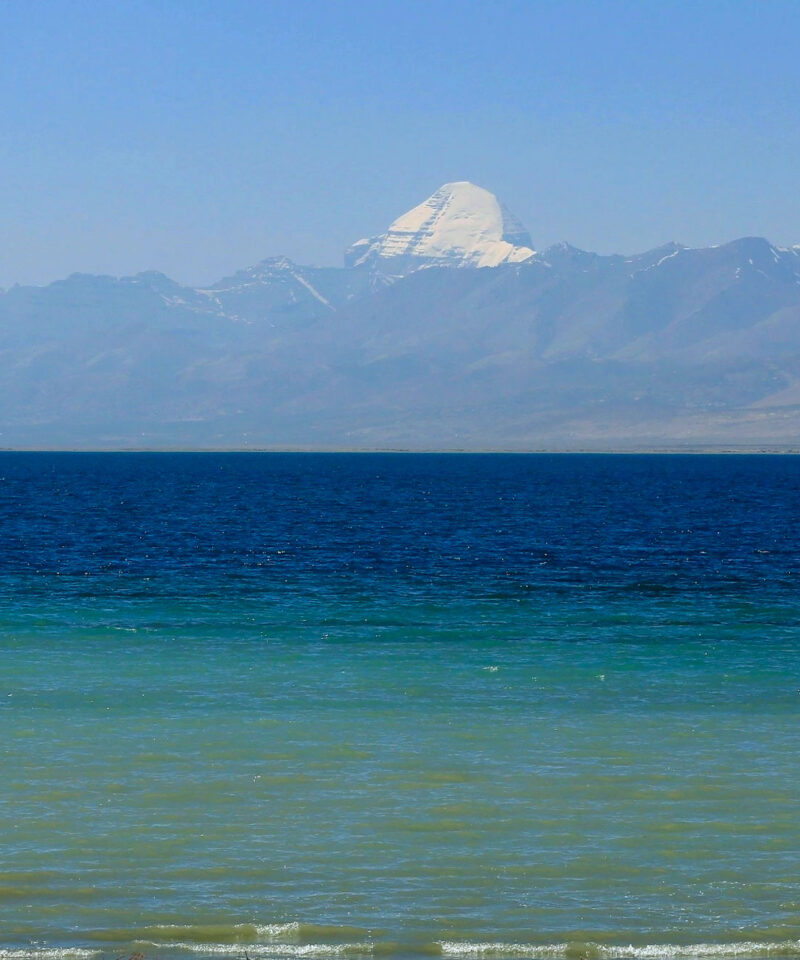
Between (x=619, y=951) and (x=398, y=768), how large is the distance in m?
9.15

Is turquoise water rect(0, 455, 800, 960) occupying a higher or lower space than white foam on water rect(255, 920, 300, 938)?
higher

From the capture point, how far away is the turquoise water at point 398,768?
768 inches

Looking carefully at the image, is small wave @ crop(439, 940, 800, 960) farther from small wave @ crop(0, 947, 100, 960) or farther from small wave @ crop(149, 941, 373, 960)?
small wave @ crop(0, 947, 100, 960)

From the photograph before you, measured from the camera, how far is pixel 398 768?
2698 centimetres

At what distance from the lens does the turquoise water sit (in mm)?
19516

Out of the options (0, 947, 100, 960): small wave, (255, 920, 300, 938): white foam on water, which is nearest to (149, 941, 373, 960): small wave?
(255, 920, 300, 938): white foam on water

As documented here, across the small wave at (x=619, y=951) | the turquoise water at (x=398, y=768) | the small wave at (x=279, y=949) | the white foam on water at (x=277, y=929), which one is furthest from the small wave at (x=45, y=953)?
the small wave at (x=619, y=951)

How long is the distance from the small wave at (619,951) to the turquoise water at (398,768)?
5cm

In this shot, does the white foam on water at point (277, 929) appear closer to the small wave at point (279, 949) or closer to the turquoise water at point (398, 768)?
the turquoise water at point (398, 768)

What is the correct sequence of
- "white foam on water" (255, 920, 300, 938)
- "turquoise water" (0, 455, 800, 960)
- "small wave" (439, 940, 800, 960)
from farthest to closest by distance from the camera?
"turquoise water" (0, 455, 800, 960), "white foam on water" (255, 920, 300, 938), "small wave" (439, 940, 800, 960)

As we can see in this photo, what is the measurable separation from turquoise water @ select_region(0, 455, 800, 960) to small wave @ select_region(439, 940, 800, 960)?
0.18ft

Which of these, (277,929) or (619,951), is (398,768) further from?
(619,951)

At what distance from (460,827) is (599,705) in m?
10.1

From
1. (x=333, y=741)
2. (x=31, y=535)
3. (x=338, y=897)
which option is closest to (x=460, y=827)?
(x=338, y=897)
